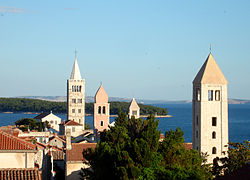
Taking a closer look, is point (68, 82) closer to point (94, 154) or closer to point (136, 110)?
point (136, 110)

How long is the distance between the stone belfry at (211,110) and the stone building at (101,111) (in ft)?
54.2

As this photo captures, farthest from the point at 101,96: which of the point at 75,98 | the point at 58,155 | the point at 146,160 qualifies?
the point at 75,98

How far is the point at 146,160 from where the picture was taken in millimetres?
22297

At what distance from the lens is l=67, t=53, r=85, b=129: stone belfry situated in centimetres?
9106

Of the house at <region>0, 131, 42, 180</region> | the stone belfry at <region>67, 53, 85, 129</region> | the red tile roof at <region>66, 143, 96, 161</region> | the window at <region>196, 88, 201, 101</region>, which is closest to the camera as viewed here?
the house at <region>0, 131, 42, 180</region>

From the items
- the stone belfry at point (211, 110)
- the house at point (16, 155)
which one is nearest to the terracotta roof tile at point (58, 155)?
the stone belfry at point (211, 110)

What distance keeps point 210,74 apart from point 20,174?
72.3ft

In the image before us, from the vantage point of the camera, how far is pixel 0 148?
2416cm

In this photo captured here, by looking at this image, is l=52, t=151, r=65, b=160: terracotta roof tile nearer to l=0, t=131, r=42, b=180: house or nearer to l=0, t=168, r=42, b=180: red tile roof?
l=0, t=131, r=42, b=180: house

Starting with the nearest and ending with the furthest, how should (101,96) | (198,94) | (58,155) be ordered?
(198,94)
(58,155)
(101,96)

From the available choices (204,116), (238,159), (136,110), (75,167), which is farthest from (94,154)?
(136,110)

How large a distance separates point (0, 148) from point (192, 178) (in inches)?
394

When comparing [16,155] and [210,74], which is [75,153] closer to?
[16,155]

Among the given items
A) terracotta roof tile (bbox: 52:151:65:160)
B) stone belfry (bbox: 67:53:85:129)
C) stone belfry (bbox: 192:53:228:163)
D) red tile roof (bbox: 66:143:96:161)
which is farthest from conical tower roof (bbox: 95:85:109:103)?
stone belfry (bbox: 67:53:85:129)
